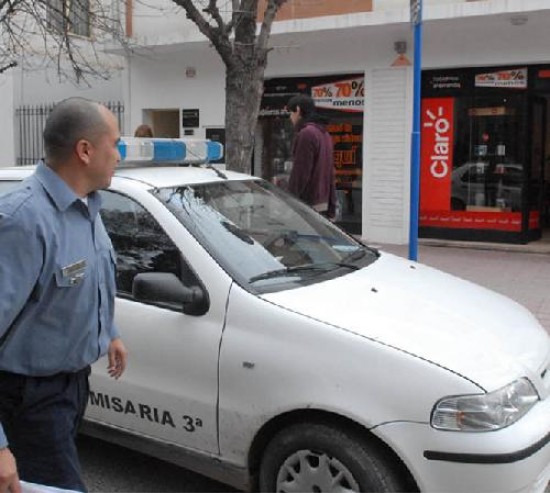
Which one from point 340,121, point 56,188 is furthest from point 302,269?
point 340,121

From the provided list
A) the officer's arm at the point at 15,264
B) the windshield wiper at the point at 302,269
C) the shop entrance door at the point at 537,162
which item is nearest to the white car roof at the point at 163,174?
A: the windshield wiper at the point at 302,269

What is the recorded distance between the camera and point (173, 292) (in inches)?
125

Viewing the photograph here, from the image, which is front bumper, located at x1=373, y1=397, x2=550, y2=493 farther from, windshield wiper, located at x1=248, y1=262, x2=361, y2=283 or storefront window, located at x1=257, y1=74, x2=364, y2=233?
storefront window, located at x1=257, y1=74, x2=364, y2=233

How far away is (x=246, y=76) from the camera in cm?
673

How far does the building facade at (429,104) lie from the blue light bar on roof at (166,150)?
22.7ft

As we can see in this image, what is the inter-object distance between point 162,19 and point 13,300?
12.6 meters

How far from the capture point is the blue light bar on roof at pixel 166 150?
4.01m

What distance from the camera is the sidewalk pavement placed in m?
7.99

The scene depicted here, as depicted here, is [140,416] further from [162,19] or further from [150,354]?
[162,19]

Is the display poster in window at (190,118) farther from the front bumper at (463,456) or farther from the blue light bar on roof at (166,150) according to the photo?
the front bumper at (463,456)

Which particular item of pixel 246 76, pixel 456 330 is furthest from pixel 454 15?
pixel 456 330

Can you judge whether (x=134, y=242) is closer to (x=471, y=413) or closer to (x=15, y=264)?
(x=15, y=264)

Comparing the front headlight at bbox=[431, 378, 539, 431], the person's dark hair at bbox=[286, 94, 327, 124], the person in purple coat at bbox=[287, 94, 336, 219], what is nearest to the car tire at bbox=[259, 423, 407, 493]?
the front headlight at bbox=[431, 378, 539, 431]

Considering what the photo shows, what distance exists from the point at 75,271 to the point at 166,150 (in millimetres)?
2207
